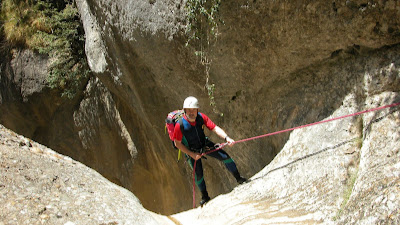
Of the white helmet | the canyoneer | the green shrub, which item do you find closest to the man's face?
the canyoneer

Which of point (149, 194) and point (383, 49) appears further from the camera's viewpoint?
point (149, 194)

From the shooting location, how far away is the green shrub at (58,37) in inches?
443

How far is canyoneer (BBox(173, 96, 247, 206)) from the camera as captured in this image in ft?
16.0

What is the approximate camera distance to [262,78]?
226 inches

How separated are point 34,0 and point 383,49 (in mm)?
10698

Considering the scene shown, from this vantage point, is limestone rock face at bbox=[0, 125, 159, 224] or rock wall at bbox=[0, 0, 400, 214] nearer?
limestone rock face at bbox=[0, 125, 159, 224]

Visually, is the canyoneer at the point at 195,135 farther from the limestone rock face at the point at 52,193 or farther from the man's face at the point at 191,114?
the limestone rock face at the point at 52,193

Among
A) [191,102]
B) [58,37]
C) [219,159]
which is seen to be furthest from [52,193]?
[58,37]

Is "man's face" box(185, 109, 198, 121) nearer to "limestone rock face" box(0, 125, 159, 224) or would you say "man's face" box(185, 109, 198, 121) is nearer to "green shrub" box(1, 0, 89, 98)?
"limestone rock face" box(0, 125, 159, 224)

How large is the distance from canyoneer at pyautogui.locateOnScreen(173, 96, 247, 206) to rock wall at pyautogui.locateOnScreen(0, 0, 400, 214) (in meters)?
1.09

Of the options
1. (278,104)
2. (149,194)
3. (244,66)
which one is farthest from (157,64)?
(149,194)

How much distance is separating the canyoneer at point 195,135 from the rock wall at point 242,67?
1091mm

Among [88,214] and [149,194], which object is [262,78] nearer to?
[88,214]

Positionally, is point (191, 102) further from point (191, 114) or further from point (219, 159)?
point (219, 159)
